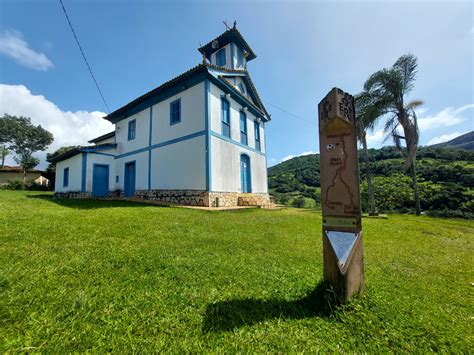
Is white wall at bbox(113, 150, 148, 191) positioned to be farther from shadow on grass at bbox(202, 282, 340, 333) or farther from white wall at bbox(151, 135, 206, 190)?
shadow on grass at bbox(202, 282, 340, 333)

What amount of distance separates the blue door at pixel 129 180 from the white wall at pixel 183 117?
2.94m

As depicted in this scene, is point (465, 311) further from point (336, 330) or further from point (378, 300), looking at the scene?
point (336, 330)

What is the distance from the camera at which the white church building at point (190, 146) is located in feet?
32.9

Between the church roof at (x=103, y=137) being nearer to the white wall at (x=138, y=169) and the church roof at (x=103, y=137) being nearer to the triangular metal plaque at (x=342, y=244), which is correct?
the white wall at (x=138, y=169)

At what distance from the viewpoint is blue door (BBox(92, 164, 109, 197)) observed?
521 inches

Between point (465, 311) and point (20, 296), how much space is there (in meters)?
4.12

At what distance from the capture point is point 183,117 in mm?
10711

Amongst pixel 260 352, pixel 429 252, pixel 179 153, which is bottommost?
pixel 429 252

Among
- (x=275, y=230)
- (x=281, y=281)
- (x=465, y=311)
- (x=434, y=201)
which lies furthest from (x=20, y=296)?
(x=434, y=201)

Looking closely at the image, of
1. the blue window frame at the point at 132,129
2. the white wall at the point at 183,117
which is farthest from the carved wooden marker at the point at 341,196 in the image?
the blue window frame at the point at 132,129

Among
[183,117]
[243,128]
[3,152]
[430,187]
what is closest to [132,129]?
[183,117]

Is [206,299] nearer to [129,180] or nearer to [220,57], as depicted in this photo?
[129,180]

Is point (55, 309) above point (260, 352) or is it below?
above

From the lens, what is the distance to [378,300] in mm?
1937
